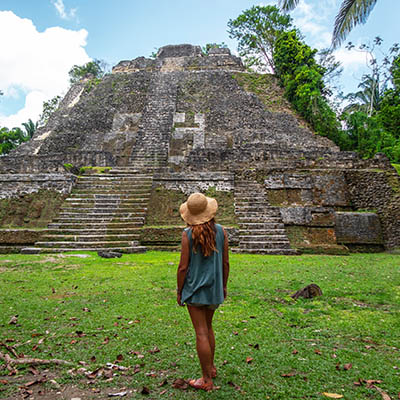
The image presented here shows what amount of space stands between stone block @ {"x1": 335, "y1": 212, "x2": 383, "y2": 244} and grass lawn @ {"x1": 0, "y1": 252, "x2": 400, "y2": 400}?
2.88 meters

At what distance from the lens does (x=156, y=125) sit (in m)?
16.8

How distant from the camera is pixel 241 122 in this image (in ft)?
56.7

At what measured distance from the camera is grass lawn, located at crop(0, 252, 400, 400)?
206 cm

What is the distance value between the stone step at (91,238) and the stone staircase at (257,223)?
2.59 meters

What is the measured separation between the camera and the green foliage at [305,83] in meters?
16.6

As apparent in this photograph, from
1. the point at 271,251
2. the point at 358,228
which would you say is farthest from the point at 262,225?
the point at 358,228

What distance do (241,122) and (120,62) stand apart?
1258 centimetres

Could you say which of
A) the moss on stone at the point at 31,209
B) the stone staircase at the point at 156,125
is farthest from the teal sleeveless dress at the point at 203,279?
the stone staircase at the point at 156,125

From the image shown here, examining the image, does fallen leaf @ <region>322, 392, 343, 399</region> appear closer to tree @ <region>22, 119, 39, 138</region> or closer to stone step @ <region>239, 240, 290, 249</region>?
stone step @ <region>239, 240, 290, 249</region>

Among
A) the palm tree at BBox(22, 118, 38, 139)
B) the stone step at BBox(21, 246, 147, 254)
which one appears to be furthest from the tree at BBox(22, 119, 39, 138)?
the stone step at BBox(21, 246, 147, 254)

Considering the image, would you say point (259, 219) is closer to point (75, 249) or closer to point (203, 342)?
point (75, 249)

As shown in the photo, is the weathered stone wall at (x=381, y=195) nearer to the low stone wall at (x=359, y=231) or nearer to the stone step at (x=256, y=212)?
the low stone wall at (x=359, y=231)

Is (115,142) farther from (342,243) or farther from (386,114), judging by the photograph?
(386,114)

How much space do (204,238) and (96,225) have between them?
650 centimetres
